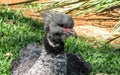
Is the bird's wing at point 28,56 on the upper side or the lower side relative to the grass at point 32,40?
upper

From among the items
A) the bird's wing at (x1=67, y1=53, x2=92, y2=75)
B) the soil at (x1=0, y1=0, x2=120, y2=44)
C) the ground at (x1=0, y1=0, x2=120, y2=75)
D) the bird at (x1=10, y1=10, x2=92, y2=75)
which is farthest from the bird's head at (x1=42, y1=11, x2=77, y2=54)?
the soil at (x1=0, y1=0, x2=120, y2=44)

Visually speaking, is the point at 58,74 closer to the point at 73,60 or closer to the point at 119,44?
the point at 73,60

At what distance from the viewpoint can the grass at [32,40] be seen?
15.9 feet

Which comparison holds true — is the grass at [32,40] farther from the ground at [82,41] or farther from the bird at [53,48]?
the bird at [53,48]

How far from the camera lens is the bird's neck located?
128 inches

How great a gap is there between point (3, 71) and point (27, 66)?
79 cm

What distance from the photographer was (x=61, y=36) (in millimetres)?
3176

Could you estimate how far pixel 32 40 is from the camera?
209 inches

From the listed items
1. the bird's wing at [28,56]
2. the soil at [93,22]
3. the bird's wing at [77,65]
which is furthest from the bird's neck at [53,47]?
the soil at [93,22]

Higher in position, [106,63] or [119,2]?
[119,2]

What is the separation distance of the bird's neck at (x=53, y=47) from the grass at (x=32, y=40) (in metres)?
1.20

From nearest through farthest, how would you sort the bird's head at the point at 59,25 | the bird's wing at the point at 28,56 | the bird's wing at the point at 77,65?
1. the bird's head at the point at 59,25
2. the bird's wing at the point at 28,56
3. the bird's wing at the point at 77,65

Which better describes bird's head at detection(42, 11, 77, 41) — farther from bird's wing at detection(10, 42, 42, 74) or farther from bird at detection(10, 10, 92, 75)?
bird's wing at detection(10, 42, 42, 74)

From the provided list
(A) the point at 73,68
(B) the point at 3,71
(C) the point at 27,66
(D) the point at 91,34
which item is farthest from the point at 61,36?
(D) the point at 91,34
